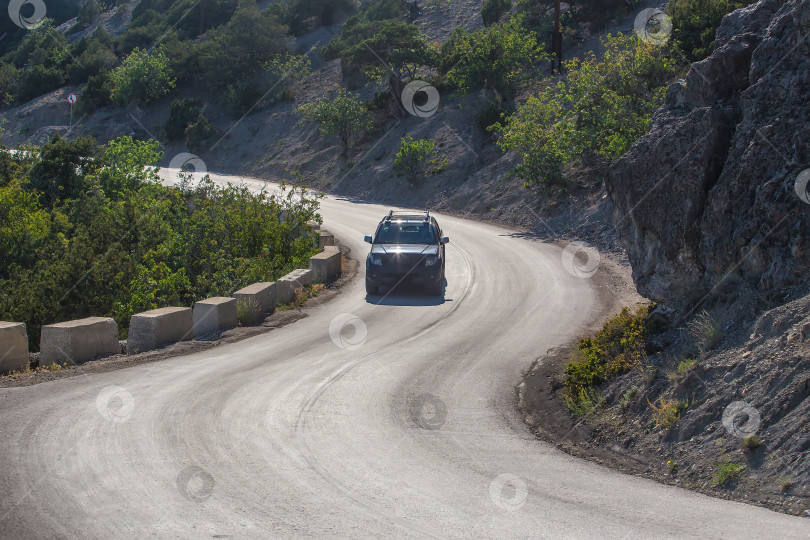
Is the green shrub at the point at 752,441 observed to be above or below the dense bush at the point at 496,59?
below

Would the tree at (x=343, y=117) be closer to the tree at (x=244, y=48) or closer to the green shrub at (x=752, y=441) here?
the tree at (x=244, y=48)

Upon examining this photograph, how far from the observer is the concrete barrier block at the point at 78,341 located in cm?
1170

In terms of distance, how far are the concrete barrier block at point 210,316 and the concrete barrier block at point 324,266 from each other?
5.41 meters

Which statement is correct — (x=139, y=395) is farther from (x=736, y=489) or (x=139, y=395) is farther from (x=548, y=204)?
(x=548, y=204)

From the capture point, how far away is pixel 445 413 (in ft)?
32.3

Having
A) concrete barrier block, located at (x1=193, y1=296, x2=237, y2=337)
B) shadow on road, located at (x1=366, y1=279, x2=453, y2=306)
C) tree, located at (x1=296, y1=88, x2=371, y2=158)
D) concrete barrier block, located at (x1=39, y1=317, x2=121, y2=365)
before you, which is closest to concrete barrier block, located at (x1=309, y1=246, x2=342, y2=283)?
shadow on road, located at (x1=366, y1=279, x2=453, y2=306)

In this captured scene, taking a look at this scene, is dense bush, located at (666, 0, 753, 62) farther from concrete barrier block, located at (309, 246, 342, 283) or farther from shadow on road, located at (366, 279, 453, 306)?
concrete barrier block, located at (309, 246, 342, 283)

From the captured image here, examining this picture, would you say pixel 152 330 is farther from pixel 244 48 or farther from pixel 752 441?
pixel 244 48

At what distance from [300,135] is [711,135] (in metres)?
45.5

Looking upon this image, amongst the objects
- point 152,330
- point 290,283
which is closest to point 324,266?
point 290,283

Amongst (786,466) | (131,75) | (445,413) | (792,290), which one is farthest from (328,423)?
(131,75)

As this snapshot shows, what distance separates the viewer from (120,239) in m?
22.7

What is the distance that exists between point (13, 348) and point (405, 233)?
10.3 m

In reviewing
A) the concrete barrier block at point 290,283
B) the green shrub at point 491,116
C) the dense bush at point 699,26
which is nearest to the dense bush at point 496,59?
the green shrub at point 491,116
